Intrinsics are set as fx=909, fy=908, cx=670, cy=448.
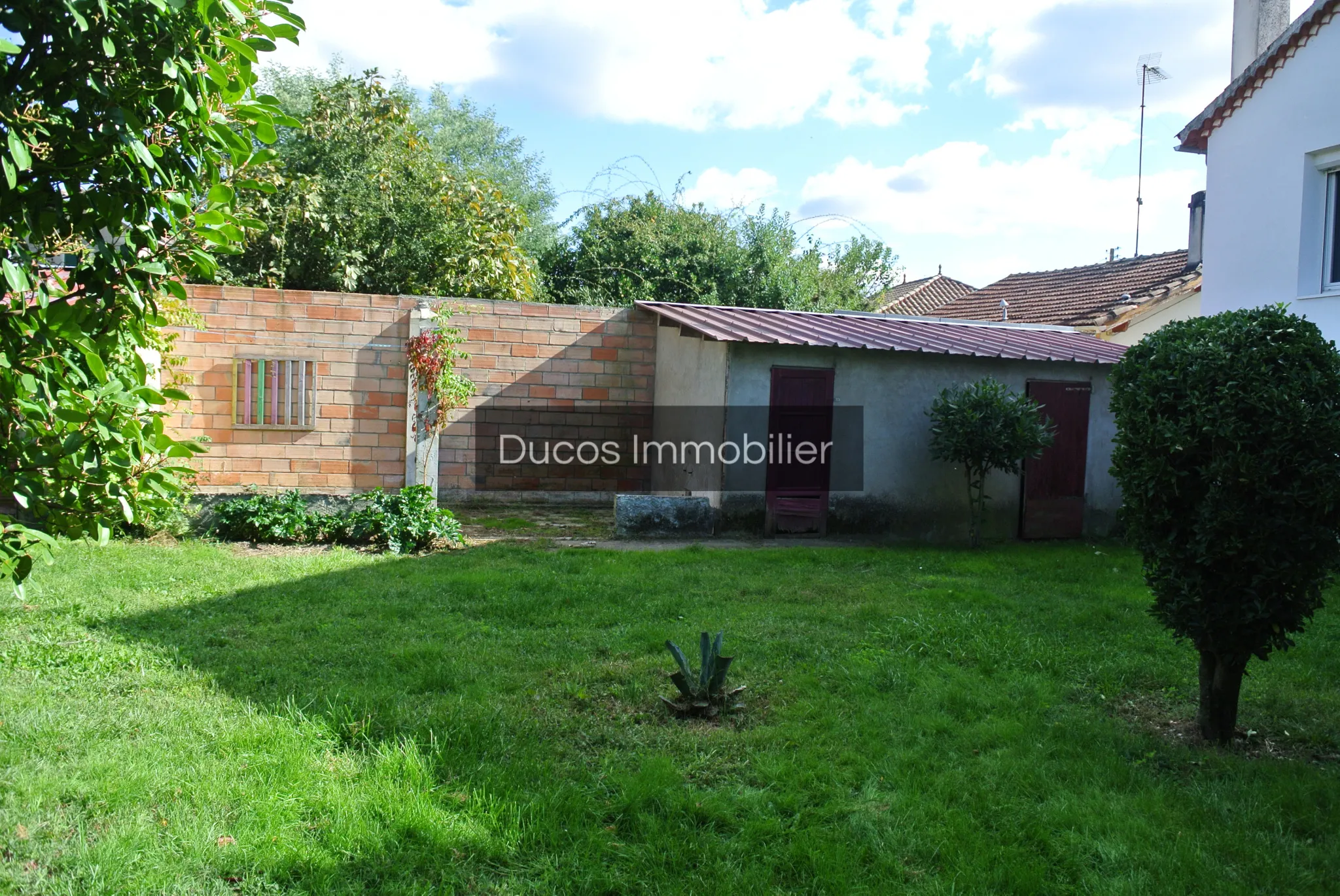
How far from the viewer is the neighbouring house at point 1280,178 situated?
888 centimetres

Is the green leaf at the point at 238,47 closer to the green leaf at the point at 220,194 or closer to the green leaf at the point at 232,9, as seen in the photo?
the green leaf at the point at 232,9

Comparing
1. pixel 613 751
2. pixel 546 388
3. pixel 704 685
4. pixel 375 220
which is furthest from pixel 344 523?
pixel 375 220

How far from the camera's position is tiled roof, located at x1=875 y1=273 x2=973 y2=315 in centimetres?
2862

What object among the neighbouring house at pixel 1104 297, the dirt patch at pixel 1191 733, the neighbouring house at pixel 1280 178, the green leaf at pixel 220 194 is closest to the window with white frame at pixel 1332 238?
the neighbouring house at pixel 1280 178

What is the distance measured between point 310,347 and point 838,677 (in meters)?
8.10

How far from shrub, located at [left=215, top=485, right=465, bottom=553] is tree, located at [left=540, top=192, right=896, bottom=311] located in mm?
11706

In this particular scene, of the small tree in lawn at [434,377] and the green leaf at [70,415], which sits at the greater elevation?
the small tree in lawn at [434,377]

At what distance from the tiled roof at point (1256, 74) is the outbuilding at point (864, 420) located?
2.75m

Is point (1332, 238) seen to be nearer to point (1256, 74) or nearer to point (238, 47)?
point (1256, 74)

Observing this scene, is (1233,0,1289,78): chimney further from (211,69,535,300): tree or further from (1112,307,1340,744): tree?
(211,69,535,300): tree

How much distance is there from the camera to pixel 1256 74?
31.2ft

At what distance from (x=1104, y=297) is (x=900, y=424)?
494 inches

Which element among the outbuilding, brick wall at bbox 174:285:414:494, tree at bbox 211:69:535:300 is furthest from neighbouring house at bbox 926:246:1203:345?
brick wall at bbox 174:285:414:494

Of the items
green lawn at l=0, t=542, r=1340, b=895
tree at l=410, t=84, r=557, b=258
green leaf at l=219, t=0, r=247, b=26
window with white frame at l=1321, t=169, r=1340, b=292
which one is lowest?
green lawn at l=0, t=542, r=1340, b=895
